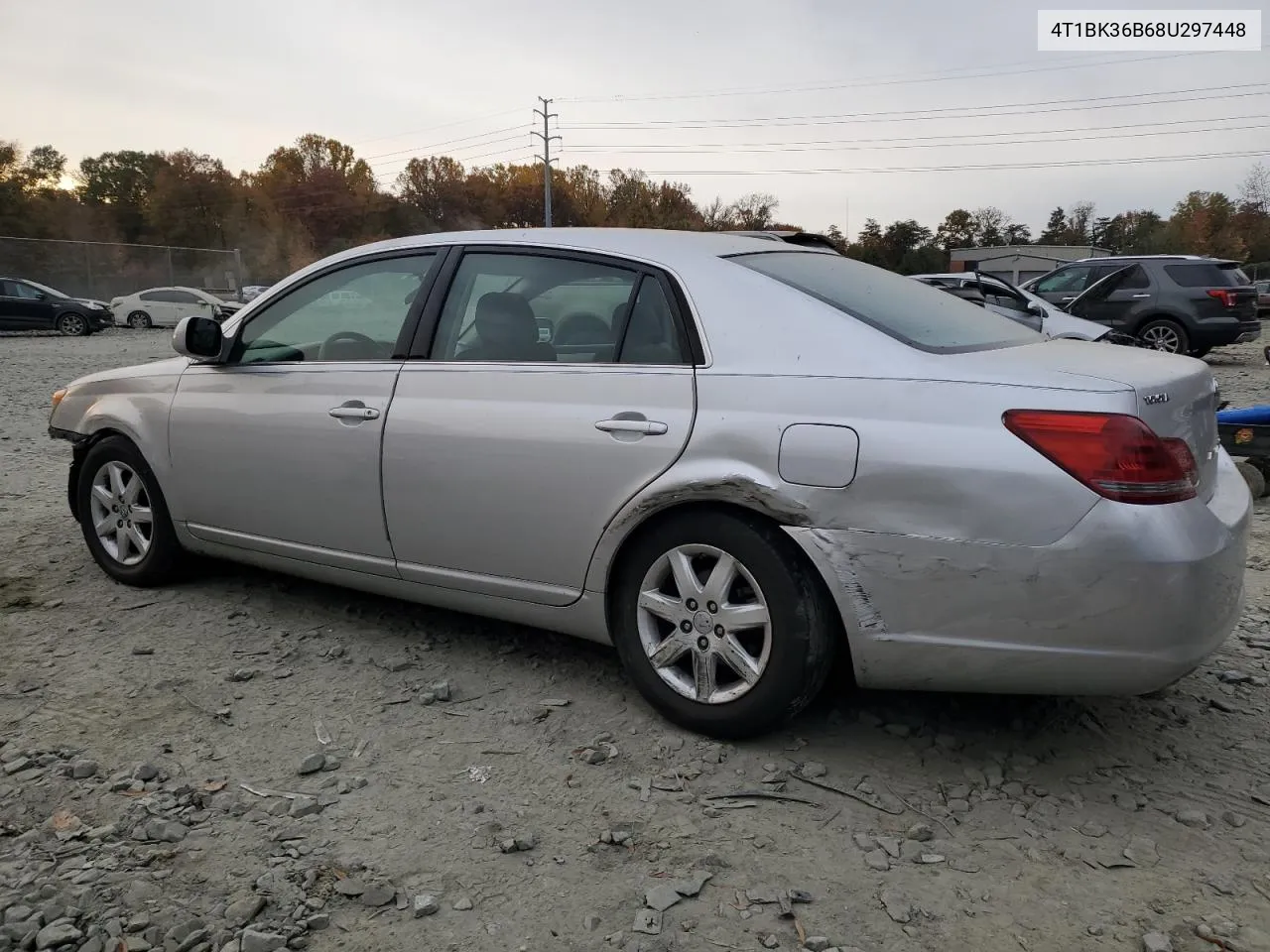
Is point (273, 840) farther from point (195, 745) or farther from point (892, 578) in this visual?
point (892, 578)

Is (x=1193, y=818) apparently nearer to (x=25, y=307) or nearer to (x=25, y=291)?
(x=25, y=307)

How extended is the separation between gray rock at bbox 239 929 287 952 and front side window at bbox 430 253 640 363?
72.2 inches

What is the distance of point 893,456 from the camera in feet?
8.52

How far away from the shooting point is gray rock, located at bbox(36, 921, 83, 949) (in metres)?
2.15

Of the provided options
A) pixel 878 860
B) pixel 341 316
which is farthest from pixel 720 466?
pixel 341 316

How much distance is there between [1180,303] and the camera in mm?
14008

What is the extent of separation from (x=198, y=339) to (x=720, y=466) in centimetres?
245

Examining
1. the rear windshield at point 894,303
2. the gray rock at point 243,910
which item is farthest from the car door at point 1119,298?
the gray rock at point 243,910

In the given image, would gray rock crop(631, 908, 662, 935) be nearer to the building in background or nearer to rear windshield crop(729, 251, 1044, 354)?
rear windshield crop(729, 251, 1044, 354)

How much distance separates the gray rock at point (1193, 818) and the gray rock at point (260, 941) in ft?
7.18

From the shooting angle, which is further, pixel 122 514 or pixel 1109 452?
pixel 122 514

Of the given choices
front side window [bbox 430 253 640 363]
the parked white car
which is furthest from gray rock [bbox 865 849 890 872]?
the parked white car

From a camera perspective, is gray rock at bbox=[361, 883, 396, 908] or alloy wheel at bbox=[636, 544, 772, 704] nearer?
gray rock at bbox=[361, 883, 396, 908]

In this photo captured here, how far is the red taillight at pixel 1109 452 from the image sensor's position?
2.43 metres
